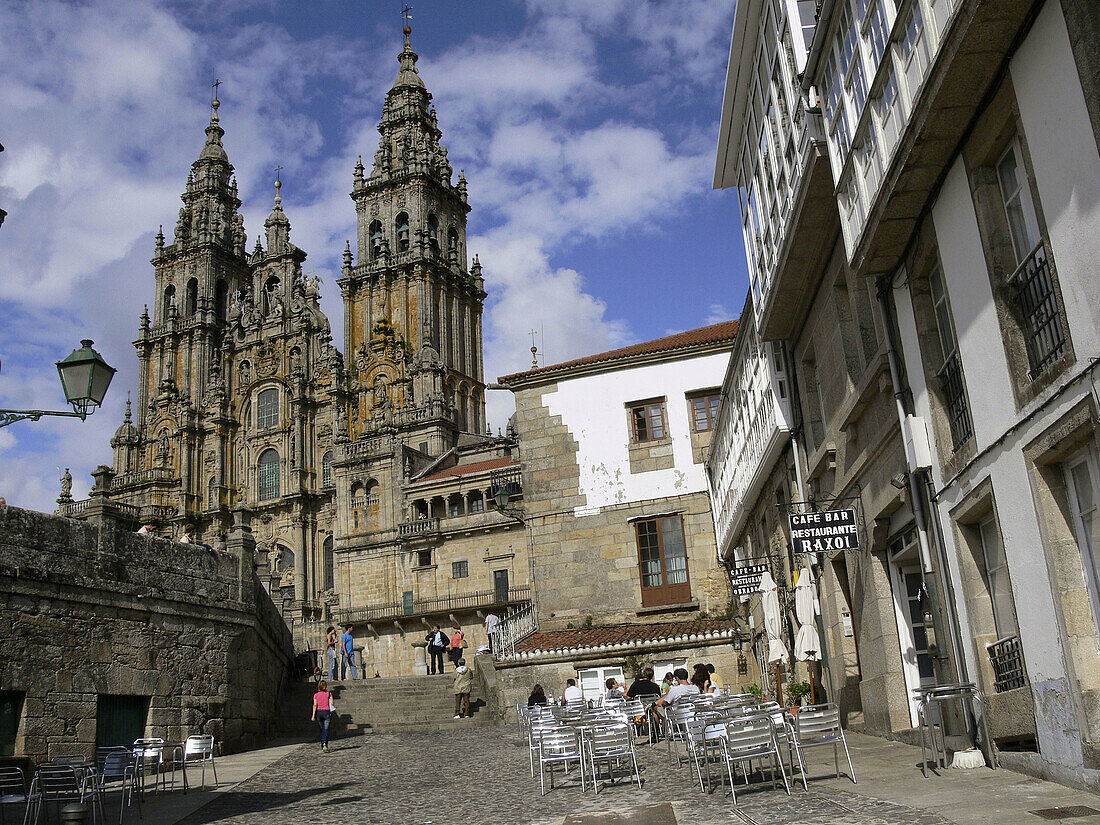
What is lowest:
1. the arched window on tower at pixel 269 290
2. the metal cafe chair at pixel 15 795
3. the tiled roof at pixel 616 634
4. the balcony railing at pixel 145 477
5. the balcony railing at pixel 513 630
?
the metal cafe chair at pixel 15 795

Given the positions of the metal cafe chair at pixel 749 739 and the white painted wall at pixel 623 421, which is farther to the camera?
the white painted wall at pixel 623 421

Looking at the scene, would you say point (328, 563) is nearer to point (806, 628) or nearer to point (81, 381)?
point (806, 628)

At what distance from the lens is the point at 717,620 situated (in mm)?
→ 22344

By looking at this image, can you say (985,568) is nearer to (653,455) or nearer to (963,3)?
(963,3)

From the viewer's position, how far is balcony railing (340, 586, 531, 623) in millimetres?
39250

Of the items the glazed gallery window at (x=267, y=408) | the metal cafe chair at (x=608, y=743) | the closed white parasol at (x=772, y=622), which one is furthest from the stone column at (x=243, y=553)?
the glazed gallery window at (x=267, y=408)

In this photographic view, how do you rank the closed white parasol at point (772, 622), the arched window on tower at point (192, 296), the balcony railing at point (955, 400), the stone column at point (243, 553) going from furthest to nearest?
the arched window on tower at point (192, 296) → the stone column at point (243, 553) → the closed white parasol at point (772, 622) → the balcony railing at point (955, 400)

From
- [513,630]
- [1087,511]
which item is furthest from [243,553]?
[1087,511]

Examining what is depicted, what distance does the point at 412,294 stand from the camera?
198 ft

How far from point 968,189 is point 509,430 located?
44070 millimetres

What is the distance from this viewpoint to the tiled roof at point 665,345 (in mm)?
24172

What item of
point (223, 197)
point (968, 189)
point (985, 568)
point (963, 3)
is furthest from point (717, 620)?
point (223, 197)

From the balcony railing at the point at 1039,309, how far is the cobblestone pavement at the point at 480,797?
3.10 metres

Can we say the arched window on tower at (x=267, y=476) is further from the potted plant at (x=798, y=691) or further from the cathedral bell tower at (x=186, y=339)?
the potted plant at (x=798, y=691)
